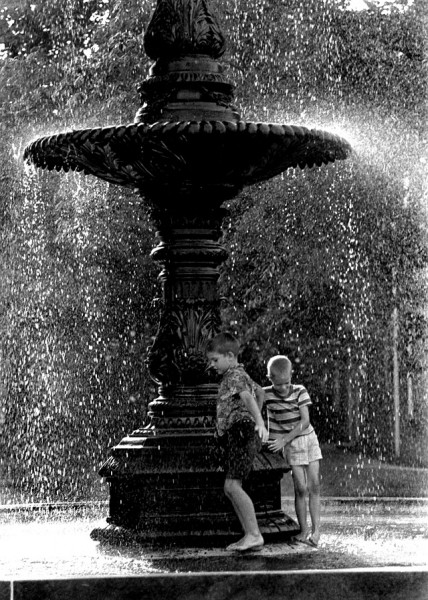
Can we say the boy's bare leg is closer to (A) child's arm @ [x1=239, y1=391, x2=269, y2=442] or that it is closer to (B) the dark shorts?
(B) the dark shorts

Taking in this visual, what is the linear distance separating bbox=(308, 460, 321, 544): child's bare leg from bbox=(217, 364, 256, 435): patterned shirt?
0.78 meters

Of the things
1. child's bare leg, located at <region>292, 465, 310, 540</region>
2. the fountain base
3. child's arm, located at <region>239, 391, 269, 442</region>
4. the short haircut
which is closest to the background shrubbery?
child's bare leg, located at <region>292, 465, 310, 540</region>

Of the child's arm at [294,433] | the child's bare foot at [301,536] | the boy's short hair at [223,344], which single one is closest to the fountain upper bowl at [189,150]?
the boy's short hair at [223,344]

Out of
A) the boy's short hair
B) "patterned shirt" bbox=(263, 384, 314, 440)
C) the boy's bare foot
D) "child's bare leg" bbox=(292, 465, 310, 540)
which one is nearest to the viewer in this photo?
the boy's bare foot

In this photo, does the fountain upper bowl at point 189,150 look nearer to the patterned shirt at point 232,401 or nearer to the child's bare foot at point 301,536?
the patterned shirt at point 232,401

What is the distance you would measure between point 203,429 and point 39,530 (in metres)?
1.57

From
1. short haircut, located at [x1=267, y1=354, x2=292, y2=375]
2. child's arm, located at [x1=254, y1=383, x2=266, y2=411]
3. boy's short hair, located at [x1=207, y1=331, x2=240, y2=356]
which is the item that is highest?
boy's short hair, located at [x1=207, y1=331, x2=240, y2=356]

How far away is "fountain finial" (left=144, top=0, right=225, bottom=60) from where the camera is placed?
8.78 metres

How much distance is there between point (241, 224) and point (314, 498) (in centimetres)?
963

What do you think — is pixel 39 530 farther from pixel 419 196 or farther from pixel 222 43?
pixel 419 196

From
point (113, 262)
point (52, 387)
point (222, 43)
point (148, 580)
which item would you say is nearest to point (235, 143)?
point (222, 43)

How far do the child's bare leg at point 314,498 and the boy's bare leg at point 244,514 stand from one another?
582 millimetres

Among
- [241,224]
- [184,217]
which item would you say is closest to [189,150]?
[184,217]

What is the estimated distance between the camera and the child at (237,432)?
7730 mm
